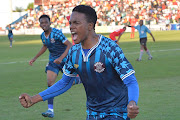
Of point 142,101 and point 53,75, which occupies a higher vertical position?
point 53,75

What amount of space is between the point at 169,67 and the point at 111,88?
1255 centimetres

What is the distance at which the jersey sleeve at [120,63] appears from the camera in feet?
13.7

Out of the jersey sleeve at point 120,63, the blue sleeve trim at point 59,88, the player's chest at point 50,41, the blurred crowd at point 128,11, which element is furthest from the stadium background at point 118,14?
the jersey sleeve at point 120,63

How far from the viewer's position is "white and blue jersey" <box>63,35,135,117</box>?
14.1 ft

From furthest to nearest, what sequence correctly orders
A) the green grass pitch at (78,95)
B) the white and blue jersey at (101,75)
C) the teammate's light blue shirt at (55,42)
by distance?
the teammate's light blue shirt at (55,42)
the green grass pitch at (78,95)
the white and blue jersey at (101,75)

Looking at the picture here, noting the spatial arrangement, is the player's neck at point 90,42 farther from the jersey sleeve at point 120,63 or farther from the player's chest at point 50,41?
the player's chest at point 50,41

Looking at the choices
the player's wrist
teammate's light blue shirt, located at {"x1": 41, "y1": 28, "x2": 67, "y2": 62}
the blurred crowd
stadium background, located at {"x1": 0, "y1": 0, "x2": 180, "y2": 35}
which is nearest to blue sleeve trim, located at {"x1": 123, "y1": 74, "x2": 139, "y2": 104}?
the player's wrist

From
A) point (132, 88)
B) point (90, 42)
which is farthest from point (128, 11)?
→ point (132, 88)

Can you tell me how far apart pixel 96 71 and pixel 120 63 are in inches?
12.8

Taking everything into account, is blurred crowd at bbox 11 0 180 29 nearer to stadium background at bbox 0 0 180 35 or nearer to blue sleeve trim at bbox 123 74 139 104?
stadium background at bbox 0 0 180 35

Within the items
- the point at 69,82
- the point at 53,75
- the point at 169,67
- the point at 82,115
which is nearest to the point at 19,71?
the point at 169,67

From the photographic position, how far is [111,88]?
14.8 ft

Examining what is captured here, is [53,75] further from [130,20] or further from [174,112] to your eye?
[130,20]

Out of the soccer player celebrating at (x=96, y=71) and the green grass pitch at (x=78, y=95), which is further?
the green grass pitch at (x=78, y=95)
